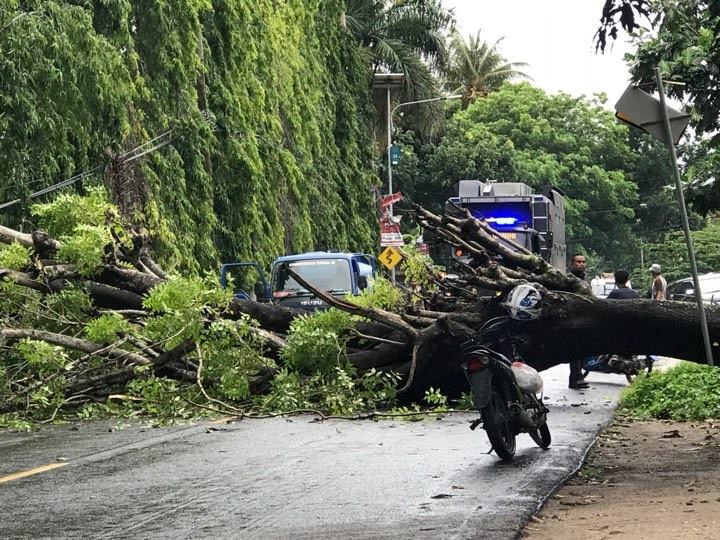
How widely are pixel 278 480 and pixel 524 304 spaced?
8.67 feet

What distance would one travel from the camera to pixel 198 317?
13992 millimetres

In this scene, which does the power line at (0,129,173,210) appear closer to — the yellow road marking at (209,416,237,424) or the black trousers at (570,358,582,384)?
the yellow road marking at (209,416,237,424)

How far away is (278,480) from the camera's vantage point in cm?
917

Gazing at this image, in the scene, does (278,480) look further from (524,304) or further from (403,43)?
(403,43)

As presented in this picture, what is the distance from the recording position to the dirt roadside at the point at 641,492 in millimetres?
7051

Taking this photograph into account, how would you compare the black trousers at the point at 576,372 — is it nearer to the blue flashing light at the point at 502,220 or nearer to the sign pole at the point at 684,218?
the sign pole at the point at 684,218

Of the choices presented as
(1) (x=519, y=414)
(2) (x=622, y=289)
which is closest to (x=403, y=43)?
(2) (x=622, y=289)

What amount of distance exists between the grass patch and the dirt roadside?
1461 millimetres

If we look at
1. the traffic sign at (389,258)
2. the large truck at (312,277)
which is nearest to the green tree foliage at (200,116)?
the large truck at (312,277)

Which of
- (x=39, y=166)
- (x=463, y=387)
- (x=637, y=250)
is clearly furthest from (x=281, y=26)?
(x=637, y=250)

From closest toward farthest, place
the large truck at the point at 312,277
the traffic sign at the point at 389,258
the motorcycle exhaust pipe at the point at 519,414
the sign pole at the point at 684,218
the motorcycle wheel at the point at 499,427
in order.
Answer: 1. the motorcycle wheel at the point at 499,427
2. the motorcycle exhaust pipe at the point at 519,414
3. the sign pole at the point at 684,218
4. the large truck at the point at 312,277
5. the traffic sign at the point at 389,258

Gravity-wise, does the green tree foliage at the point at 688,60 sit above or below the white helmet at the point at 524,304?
above

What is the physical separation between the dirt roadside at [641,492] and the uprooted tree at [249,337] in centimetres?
163

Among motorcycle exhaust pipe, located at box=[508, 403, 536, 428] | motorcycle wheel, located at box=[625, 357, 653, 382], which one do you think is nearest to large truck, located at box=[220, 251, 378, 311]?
motorcycle wheel, located at box=[625, 357, 653, 382]
